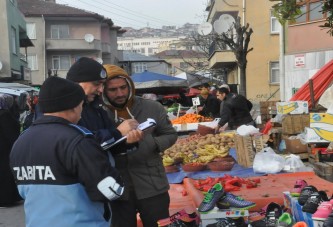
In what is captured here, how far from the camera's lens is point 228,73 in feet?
132

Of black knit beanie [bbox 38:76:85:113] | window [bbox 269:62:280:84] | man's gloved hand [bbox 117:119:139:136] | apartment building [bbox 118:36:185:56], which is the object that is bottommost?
man's gloved hand [bbox 117:119:139:136]

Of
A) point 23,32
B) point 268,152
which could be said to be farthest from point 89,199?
point 23,32

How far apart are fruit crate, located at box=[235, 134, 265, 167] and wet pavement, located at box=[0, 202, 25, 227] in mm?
3757

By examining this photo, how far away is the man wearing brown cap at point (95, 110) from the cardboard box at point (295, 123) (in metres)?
6.86

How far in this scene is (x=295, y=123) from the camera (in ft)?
31.5

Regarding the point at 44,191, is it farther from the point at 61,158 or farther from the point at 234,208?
the point at 234,208

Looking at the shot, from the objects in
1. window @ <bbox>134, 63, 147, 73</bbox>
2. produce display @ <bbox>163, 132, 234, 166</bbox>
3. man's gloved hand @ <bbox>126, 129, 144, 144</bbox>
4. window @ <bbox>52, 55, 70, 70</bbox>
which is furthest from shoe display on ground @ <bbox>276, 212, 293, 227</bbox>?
window @ <bbox>134, 63, 147, 73</bbox>

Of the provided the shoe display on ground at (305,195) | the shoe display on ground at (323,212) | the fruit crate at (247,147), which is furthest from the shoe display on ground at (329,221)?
the fruit crate at (247,147)

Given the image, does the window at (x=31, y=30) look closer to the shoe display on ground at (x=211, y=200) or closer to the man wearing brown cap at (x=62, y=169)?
the shoe display on ground at (x=211, y=200)

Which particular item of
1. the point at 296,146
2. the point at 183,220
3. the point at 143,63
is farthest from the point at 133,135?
the point at 143,63

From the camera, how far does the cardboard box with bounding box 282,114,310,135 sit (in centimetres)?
959

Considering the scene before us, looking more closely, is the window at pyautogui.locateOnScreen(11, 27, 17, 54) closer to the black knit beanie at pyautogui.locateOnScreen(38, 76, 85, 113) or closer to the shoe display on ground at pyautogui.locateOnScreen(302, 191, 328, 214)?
the shoe display on ground at pyautogui.locateOnScreen(302, 191, 328, 214)

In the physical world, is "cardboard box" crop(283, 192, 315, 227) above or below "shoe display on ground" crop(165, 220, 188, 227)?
above

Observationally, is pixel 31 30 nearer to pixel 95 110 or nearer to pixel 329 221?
Answer: pixel 95 110
